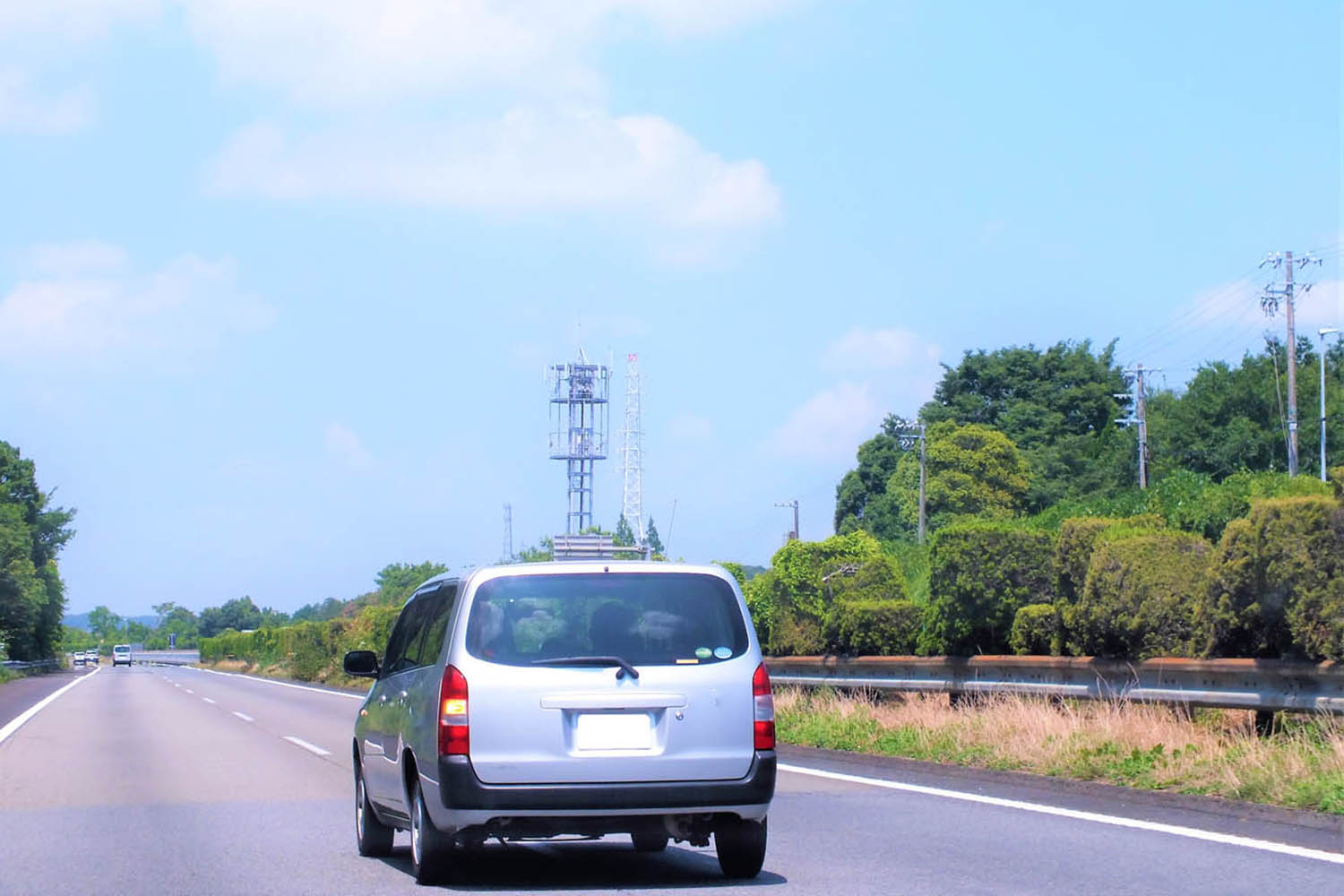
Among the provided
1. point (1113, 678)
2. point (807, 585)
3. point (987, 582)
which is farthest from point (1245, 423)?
point (1113, 678)

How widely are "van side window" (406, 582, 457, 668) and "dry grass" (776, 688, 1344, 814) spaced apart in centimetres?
618

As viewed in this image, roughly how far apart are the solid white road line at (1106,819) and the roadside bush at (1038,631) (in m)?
3.60

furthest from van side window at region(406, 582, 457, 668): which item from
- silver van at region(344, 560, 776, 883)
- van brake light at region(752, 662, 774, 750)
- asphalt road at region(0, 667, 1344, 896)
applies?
van brake light at region(752, 662, 774, 750)

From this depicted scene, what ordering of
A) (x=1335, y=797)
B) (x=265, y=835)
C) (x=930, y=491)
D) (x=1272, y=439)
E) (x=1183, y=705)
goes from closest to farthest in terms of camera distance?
(x=1335, y=797) < (x=265, y=835) < (x=1183, y=705) < (x=1272, y=439) < (x=930, y=491)

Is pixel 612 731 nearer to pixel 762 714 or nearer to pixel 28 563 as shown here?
pixel 762 714

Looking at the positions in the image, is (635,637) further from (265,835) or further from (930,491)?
(930,491)

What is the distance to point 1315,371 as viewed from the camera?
79188 millimetres

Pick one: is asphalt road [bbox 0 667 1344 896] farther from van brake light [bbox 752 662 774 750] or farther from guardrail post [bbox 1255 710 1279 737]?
guardrail post [bbox 1255 710 1279 737]

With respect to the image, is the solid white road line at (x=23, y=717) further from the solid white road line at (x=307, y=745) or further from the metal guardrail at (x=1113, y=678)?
the metal guardrail at (x=1113, y=678)

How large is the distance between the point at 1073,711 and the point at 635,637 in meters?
8.14

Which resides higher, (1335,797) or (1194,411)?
(1194,411)

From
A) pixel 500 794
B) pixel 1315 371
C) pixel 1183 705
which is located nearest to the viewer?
pixel 500 794

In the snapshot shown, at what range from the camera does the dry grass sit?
36.7 feet

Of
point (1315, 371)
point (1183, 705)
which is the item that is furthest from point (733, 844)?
point (1315, 371)
